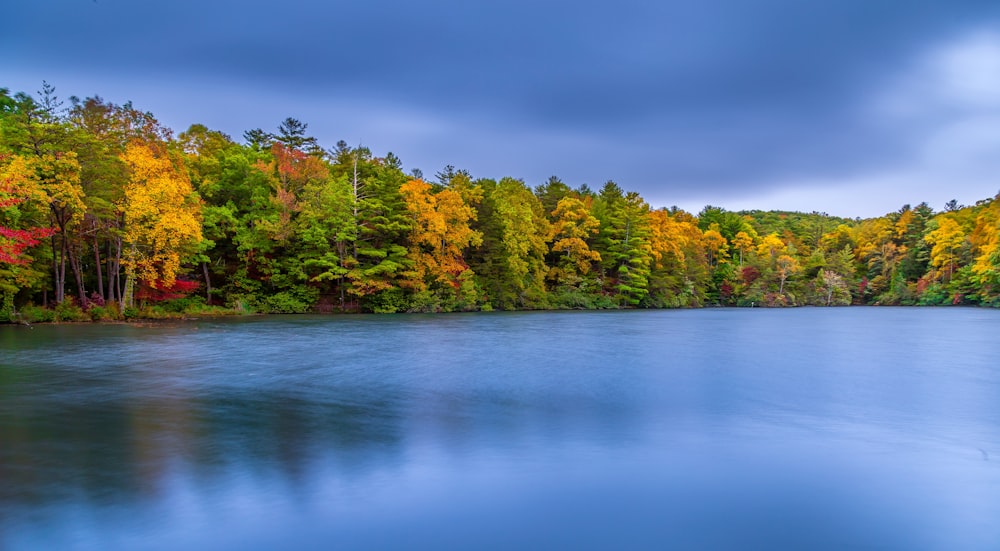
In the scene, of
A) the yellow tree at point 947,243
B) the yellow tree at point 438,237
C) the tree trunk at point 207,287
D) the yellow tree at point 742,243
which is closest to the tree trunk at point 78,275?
the tree trunk at point 207,287

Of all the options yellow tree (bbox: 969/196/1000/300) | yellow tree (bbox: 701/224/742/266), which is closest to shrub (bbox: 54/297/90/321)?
yellow tree (bbox: 701/224/742/266)

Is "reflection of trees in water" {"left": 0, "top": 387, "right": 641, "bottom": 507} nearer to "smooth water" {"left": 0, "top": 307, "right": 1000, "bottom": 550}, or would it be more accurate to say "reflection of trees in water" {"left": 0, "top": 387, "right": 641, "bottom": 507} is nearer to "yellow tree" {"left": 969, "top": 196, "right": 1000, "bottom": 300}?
"smooth water" {"left": 0, "top": 307, "right": 1000, "bottom": 550}

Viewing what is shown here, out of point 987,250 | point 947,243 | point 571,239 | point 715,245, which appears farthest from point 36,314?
point 947,243

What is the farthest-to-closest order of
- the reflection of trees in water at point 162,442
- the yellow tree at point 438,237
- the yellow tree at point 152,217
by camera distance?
the yellow tree at point 438,237, the yellow tree at point 152,217, the reflection of trees in water at point 162,442

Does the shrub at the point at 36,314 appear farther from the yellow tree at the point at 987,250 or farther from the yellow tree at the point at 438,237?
the yellow tree at the point at 987,250

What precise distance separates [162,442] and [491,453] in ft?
13.1

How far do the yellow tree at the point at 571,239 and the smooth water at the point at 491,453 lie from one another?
91.2 ft

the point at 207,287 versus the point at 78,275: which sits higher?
the point at 78,275

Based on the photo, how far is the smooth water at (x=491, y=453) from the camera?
4.55 metres

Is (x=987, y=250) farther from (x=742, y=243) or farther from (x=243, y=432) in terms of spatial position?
(x=243, y=432)

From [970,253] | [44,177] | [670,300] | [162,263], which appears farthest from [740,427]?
[970,253]

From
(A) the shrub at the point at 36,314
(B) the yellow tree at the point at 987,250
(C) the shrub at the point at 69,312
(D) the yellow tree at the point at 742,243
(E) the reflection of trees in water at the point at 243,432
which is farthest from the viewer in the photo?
(D) the yellow tree at the point at 742,243

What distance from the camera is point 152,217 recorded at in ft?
73.6

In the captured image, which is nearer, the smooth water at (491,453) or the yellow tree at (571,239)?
the smooth water at (491,453)
